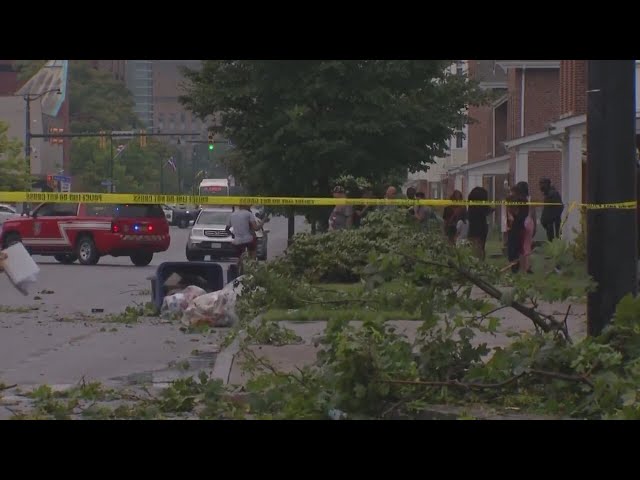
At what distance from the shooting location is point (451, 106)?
25391mm

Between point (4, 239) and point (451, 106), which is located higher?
point (451, 106)

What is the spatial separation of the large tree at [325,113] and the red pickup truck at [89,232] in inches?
155

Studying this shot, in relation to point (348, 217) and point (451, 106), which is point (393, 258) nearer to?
point (348, 217)

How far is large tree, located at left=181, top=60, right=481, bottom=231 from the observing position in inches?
909

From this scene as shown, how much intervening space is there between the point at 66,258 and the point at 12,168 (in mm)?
34139

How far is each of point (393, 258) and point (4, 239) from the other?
2233cm

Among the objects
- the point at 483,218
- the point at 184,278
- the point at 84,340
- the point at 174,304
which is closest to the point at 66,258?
the point at 483,218

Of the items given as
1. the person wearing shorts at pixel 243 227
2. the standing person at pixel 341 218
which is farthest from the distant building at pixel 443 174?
the person wearing shorts at pixel 243 227

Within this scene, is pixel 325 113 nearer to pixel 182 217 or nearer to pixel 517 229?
pixel 517 229

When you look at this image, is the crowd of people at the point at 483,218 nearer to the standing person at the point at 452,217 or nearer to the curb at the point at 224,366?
the standing person at the point at 452,217

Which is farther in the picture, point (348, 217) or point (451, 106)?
point (451, 106)

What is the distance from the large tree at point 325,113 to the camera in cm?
2309

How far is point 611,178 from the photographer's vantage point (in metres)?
9.04
